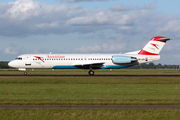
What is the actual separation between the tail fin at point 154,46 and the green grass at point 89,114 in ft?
141

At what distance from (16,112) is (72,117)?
10.3ft

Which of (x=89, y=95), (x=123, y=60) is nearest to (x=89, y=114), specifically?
(x=89, y=95)

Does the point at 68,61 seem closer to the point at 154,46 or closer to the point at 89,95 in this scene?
the point at 154,46

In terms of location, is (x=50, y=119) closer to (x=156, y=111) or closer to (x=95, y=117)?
(x=95, y=117)

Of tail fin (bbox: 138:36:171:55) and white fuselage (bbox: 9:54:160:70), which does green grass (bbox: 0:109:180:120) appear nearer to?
white fuselage (bbox: 9:54:160:70)

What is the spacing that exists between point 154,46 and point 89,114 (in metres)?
45.5

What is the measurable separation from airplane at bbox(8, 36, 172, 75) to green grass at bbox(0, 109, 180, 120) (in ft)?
131

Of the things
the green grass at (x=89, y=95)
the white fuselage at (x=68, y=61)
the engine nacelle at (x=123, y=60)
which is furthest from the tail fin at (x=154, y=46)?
the green grass at (x=89, y=95)

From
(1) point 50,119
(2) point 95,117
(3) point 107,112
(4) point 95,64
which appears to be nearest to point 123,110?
(3) point 107,112

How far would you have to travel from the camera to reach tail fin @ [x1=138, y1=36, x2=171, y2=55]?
184 ft

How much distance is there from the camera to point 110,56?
5509 cm

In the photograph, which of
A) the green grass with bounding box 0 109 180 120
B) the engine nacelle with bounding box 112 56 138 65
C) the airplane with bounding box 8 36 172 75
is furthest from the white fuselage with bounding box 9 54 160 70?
the green grass with bounding box 0 109 180 120

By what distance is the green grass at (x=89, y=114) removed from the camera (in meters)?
12.5

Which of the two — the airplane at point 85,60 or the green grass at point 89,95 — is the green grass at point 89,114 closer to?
the green grass at point 89,95
